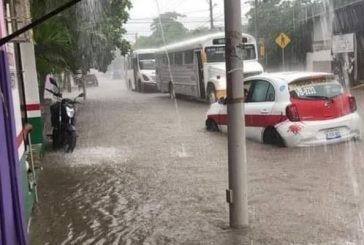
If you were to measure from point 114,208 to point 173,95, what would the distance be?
68.9ft

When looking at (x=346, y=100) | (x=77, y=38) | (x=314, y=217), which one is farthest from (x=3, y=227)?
(x=77, y=38)

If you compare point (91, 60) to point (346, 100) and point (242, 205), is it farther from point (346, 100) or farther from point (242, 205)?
point (242, 205)

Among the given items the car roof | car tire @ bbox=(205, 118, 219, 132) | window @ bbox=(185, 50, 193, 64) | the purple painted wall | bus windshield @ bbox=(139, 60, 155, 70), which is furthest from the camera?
bus windshield @ bbox=(139, 60, 155, 70)

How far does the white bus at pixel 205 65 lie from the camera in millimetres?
21625

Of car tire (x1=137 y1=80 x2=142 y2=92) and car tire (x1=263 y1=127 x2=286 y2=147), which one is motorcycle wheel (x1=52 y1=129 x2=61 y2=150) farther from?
car tire (x1=137 y1=80 x2=142 y2=92)

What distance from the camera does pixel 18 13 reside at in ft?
17.5

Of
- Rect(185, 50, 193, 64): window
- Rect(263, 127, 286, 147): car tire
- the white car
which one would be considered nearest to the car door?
the white car

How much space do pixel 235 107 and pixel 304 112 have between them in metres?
4.83

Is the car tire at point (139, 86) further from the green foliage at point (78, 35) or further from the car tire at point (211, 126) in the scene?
the car tire at point (211, 126)

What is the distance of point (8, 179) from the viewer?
4445mm

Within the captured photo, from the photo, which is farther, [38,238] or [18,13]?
[38,238]

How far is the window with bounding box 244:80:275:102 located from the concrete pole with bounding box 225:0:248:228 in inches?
210

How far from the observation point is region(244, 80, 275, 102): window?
1116 cm

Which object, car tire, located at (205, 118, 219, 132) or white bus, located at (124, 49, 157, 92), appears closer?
car tire, located at (205, 118, 219, 132)
